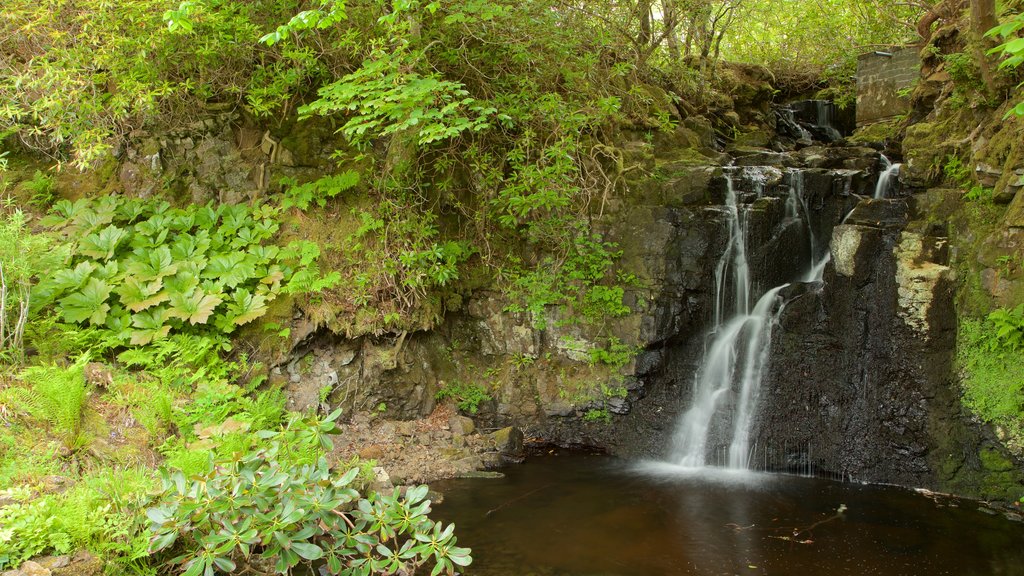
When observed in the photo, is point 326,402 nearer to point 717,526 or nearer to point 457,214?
point 457,214

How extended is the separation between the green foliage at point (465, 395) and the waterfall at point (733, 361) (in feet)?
8.55

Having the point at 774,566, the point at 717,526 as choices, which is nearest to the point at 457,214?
the point at 717,526

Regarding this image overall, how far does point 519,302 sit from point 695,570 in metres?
4.45

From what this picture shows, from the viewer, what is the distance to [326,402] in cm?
795

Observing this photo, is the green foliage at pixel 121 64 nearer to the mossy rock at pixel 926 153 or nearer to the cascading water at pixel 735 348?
the cascading water at pixel 735 348

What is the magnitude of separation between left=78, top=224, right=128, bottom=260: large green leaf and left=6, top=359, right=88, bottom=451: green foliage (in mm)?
2013

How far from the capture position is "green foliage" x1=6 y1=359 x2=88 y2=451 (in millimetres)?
5324

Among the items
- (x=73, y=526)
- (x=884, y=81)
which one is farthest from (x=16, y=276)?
(x=884, y=81)

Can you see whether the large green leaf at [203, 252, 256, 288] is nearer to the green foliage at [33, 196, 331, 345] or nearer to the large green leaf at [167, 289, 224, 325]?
the green foliage at [33, 196, 331, 345]

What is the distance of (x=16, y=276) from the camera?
6043mm

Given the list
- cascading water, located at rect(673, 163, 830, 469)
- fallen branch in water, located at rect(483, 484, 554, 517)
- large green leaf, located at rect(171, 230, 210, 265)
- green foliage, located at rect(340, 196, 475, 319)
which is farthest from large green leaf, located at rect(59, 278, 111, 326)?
cascading water, located at rect(673, 163, 830, 469)

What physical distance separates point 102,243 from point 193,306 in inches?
50.8

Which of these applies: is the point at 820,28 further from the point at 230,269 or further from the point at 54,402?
the point at 54,402

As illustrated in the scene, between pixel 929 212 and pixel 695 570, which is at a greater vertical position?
pixel 929 212
